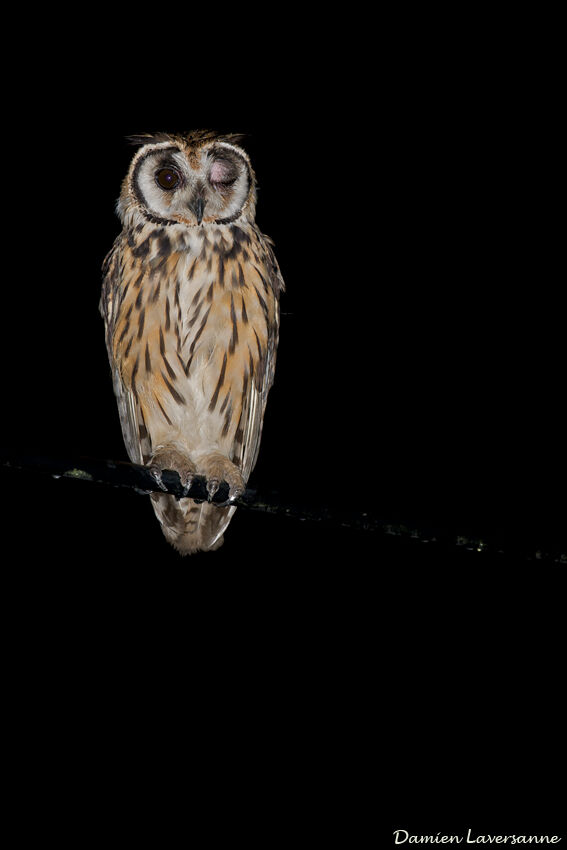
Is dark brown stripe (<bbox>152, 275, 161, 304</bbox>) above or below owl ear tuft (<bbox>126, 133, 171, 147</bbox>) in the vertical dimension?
below

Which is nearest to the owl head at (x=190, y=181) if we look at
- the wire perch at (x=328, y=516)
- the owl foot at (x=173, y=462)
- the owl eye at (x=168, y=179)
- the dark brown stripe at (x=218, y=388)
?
the owl eye at (x=168, y=179)

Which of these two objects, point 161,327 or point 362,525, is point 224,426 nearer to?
point 161,327

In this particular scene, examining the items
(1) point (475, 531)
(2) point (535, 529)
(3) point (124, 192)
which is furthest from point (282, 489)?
(3) point (124, 192)

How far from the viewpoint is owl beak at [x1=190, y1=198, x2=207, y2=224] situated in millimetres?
2217

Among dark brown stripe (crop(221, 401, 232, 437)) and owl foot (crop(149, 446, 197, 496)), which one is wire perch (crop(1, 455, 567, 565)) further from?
dark brown stripe (crop(221, 401, 232, 437))

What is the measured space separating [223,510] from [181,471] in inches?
10.4

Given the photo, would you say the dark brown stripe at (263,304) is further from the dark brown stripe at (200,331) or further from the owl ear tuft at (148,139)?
the owl ear tuft at (148,139)

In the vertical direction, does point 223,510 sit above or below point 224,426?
below

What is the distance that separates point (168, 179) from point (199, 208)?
0.16 meters

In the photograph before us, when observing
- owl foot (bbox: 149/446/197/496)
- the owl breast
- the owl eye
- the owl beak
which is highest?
the owl eye

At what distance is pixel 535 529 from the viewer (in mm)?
1323

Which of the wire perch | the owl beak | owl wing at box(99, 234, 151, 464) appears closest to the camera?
the wire perch

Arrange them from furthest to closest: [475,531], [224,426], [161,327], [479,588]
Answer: [479,588] < [224,426] < [161,327] < [475,531]

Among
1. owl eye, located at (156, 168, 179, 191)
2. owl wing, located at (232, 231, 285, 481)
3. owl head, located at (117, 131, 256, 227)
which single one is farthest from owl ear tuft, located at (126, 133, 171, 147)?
owl wing, located at (232, 231, 285, 481)
